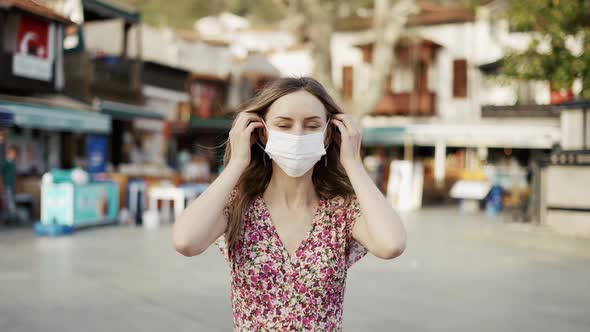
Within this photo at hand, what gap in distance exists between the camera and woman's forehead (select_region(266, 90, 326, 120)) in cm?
217

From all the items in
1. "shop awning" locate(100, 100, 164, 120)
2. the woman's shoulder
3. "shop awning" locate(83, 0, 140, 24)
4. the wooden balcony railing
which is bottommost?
the woman's shoulder

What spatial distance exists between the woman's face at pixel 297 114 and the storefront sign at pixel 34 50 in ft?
51.1

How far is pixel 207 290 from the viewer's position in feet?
22.9

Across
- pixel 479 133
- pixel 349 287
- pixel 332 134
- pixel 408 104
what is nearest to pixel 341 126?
pixel 332 134

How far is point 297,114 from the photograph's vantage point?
2195 mm

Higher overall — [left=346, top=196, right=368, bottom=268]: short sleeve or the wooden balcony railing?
the wooden balcony railing

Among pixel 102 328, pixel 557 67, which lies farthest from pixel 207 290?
pixel 557 67

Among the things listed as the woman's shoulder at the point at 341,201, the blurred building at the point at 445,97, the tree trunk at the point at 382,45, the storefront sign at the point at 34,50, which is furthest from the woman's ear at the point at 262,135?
the blurred building at the point at 445,97

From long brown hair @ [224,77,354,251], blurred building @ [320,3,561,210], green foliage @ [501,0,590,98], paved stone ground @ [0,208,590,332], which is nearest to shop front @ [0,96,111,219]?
paved stone ground @ [0,208,590,332]

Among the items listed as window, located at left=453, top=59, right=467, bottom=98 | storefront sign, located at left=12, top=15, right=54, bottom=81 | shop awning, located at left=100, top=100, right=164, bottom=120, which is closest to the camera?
storefront sign, located at left=12, top=15, right=54, bottom=81

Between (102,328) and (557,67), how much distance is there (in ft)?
50.6

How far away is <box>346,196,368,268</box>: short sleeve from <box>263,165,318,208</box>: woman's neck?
14cm

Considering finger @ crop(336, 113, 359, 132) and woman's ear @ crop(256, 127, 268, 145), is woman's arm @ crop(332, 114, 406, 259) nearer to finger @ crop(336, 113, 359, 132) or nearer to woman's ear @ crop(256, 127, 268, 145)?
finger @ crop(336, 113, 359, 132)

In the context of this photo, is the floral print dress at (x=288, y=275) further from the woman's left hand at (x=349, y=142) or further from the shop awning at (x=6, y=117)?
the shop awning at (x=6, y=117)
